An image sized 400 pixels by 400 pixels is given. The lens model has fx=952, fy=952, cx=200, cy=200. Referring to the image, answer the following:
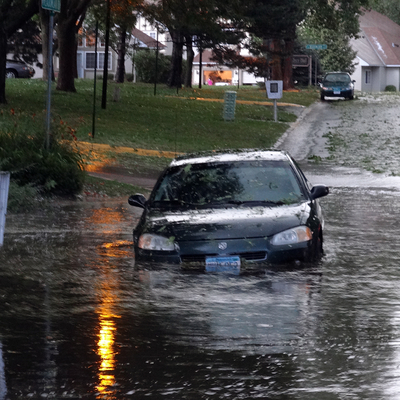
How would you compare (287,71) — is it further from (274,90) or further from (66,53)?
(274,90)

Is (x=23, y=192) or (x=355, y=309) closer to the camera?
(x=355, y=309)

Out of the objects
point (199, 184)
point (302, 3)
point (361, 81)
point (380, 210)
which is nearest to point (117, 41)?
point (302, 3)

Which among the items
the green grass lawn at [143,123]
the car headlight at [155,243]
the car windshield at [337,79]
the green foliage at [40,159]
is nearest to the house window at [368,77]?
the car windshield at [337,79]

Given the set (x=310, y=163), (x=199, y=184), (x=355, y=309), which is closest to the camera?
(x=355, y=309)

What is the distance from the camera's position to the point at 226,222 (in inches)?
380

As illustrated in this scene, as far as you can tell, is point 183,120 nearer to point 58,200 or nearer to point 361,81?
point 58,200

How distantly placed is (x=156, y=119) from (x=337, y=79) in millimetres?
21634

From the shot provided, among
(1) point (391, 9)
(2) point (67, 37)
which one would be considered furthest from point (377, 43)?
(2) point (67, 37)

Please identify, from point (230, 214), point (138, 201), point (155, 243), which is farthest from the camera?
point (138, 201)

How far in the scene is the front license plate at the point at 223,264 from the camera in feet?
31.1

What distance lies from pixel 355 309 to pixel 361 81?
8232 centimetres

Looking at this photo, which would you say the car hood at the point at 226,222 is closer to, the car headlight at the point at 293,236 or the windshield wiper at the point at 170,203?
the car headlight at the point at 293,236

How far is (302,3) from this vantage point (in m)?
46.8

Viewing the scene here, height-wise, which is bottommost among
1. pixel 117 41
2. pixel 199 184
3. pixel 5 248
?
pixel 5 248
